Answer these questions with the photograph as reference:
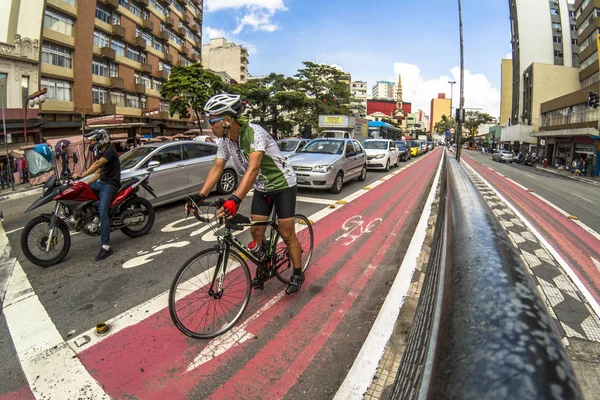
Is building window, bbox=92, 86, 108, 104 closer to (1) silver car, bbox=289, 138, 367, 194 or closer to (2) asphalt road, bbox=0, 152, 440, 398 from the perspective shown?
(1) silver car, bbox=289, 138, 367, 194

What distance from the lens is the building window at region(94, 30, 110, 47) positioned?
28.6 metres

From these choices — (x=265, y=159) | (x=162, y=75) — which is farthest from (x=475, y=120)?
(x=265, y=159)

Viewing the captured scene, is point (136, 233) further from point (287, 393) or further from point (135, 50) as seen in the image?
point (135, 50)

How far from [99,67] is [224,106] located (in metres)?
33.3

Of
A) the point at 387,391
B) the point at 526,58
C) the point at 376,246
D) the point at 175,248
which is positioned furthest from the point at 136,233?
the point at 526,58

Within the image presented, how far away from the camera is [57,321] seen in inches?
124

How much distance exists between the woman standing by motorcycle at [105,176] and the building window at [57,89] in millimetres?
24297

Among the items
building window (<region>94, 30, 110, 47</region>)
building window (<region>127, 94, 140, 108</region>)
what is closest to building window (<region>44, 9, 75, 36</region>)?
building window (<region>94, 30, 110, 47</region>)

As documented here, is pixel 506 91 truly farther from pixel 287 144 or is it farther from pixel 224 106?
pixel 224 106

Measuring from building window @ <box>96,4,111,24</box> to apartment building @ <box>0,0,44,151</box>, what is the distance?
733 centimetres

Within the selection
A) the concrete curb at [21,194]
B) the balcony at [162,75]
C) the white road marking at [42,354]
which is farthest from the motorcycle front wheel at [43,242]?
the balcony at [162,75]

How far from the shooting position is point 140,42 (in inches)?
1355

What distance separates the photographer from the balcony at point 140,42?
34031mm

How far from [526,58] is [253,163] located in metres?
77.5
